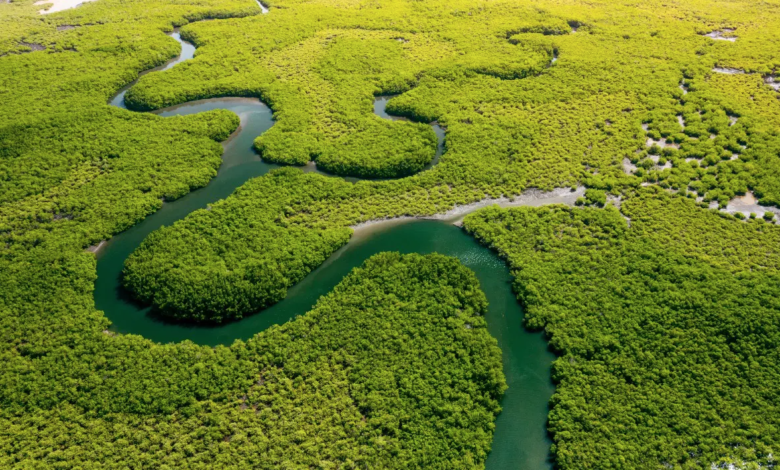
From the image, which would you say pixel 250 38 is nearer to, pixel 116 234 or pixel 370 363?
pixel 116 234

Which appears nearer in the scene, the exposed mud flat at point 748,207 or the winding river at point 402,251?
the winding river at point 402,251

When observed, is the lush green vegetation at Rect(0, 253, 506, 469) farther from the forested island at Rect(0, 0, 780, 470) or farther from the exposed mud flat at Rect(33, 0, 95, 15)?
the exposed mud flat at Rect(33, 0, 95, 15)

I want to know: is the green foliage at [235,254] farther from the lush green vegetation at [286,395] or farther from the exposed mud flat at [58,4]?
the exposed mud flat at [58,4]

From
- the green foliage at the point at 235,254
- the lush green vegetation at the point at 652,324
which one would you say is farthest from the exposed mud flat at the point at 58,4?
the lush green vegetation at the point at 652,324

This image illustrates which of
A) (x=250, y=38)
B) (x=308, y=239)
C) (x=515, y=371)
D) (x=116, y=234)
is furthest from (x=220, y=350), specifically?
(x=250, y=38)

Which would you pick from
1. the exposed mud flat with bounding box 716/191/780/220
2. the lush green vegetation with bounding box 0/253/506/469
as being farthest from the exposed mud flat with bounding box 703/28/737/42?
the lush green vegetation with bounding box 0/253/506/469

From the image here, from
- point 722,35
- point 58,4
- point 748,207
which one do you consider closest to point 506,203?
point 748,207

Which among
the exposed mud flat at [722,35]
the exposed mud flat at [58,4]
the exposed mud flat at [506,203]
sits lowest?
the exposed mud flat at [506,203]
